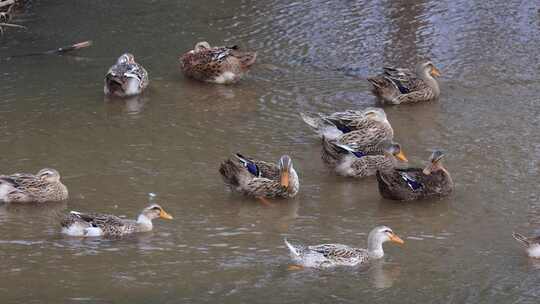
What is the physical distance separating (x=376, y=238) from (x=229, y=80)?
258 inches

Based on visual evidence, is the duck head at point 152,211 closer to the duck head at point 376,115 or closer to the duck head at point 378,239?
the duck head at point 378,239

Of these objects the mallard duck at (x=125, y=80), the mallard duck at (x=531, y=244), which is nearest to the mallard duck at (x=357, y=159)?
the mallard duck at (x=531, y=244)

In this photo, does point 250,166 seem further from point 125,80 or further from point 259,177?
point 125,80

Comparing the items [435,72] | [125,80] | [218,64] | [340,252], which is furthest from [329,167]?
[218,64]

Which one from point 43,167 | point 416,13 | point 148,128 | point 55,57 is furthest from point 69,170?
point 416,13

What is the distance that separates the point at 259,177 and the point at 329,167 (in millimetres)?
1013

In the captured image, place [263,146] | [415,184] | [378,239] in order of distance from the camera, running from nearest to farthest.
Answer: [378,239], [415,184], [263,146]

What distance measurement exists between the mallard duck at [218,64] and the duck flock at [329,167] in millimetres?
14

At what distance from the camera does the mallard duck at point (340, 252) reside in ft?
31.7

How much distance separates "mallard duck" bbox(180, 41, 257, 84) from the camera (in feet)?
52.1

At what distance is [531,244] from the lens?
9781 millimetres

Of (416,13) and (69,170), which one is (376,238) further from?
(416,13)

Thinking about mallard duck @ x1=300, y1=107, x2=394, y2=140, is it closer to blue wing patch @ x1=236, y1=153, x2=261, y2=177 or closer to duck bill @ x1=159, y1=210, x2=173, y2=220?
blue wing patch @ x1=236, y1=153, x2=261, y2=177

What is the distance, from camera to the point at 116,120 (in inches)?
566
